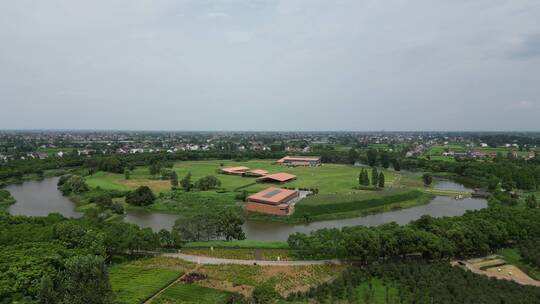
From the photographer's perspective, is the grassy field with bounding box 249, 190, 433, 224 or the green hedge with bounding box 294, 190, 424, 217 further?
the green hedge with bounding box 294, 190, 424, 217

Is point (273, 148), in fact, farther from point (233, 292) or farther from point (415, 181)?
point (233, 292)

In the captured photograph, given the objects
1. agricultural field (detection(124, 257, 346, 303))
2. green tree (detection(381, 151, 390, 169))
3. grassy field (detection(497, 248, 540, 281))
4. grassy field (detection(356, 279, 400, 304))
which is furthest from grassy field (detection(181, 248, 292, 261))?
green tree (detection(381, 151, 390, 169))

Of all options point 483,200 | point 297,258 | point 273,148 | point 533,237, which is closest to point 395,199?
point 483,200

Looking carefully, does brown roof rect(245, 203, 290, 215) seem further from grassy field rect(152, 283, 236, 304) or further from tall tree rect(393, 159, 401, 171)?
tall tree rect(393, 159, 401, 171)

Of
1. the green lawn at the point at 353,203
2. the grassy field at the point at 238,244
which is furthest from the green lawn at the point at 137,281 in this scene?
the green lawn at the point at 353,203

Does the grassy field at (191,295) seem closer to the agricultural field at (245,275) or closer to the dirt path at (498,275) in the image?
the agricultural field at (245,275)

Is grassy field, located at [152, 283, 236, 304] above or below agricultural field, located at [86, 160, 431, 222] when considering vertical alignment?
below
